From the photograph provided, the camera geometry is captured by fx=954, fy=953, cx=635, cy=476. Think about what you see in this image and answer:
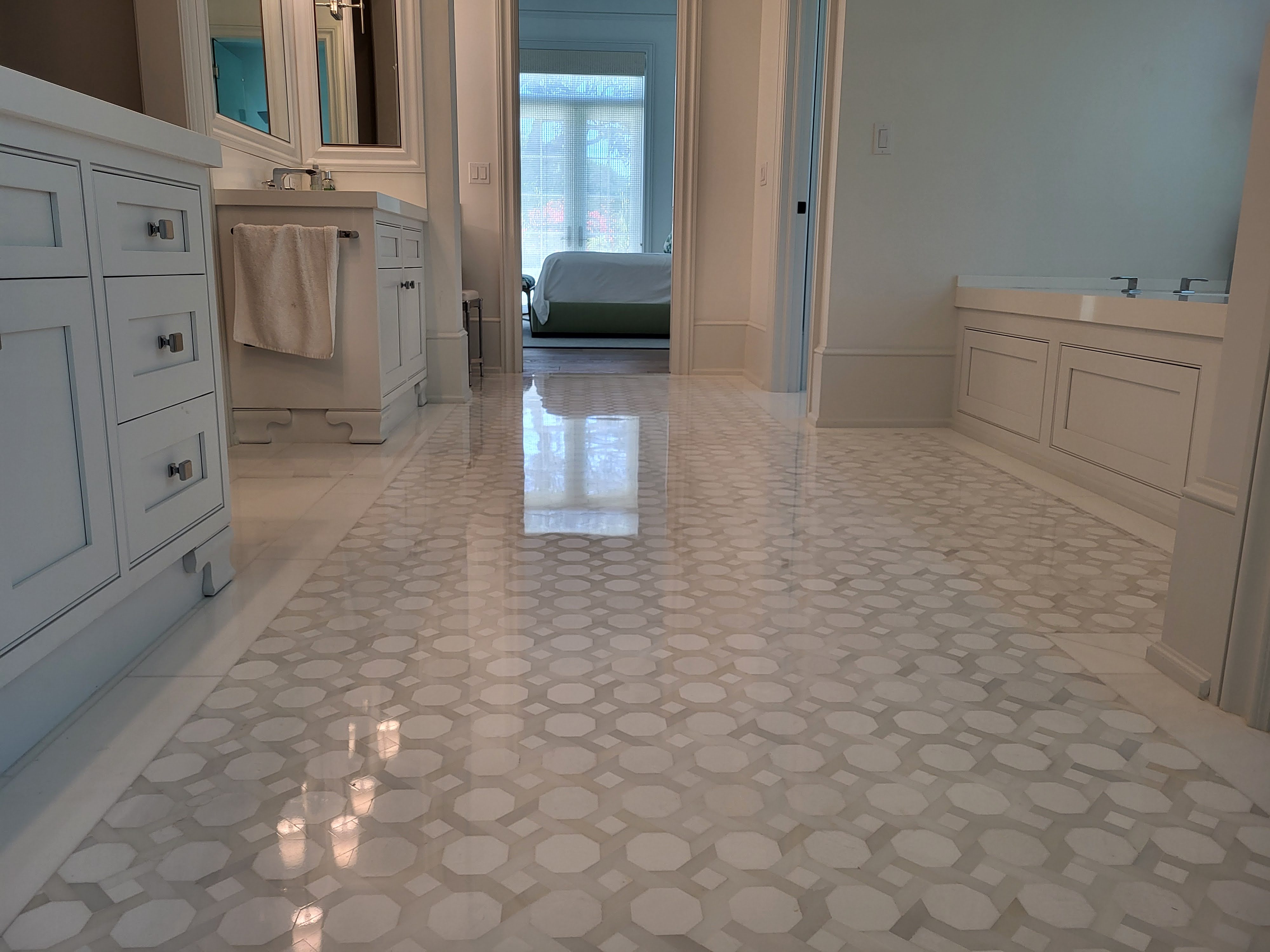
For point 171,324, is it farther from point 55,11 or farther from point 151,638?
point 55,11

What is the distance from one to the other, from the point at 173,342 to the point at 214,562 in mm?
467

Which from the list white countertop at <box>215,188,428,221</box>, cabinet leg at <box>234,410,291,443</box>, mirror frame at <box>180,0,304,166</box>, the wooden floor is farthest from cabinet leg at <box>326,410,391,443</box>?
the wooden floor

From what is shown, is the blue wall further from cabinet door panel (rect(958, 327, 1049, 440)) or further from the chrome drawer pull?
the chrome drawer pull

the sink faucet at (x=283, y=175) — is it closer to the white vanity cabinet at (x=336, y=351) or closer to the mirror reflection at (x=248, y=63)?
the mirror reflection at (x=248, y=63)

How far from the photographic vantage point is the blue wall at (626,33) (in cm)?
912

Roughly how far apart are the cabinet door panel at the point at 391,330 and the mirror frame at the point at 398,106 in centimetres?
75

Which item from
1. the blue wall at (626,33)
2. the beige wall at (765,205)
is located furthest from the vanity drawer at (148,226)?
the blue wall at (626,33)

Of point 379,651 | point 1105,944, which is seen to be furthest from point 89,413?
point 1105,944

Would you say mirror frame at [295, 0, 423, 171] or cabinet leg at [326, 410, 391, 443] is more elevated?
mirror frame at [295, 0, 423, 171]

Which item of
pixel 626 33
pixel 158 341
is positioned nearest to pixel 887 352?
pixel 158 341

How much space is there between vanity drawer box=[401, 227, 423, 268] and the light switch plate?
6.01 feet

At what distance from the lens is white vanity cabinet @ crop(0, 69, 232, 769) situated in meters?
1.20

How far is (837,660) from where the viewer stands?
1.63 meters

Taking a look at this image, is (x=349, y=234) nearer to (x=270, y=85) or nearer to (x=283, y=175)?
(x=283, y=175)
